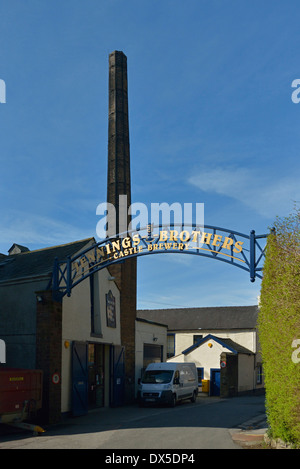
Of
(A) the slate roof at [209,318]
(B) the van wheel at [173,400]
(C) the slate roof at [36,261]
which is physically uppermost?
(C) the slate roof at [36,261]

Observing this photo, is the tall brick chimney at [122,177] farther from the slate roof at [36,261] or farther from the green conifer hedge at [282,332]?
the green conifer hedge at [282,332]

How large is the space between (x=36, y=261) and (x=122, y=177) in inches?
344

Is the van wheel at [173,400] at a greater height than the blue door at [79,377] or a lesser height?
lesser

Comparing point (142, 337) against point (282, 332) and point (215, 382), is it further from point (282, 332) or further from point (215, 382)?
point (282, 332)

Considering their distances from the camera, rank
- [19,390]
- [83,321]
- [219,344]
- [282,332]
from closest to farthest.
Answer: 1. [282,332]
2. [19,390]
3. [83,321]
4. [219,344]

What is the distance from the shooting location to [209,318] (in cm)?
4522

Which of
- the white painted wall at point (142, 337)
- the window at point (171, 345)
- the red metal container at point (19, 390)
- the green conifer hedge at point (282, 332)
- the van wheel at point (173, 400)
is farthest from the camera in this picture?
the window at point (171, 345)

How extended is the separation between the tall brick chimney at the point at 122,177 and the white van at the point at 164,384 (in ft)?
4.58

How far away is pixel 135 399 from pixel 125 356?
261 cm

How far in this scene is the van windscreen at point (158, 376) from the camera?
25.5 metres

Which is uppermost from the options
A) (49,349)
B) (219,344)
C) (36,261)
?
(36,261)

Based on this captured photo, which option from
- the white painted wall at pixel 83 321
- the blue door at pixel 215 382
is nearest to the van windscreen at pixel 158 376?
the white painted wall at pixel 83 321

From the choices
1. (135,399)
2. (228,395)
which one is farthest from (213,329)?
(135,399)

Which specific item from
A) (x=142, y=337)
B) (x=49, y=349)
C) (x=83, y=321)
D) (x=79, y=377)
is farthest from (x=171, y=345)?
(x=49, y=349)
